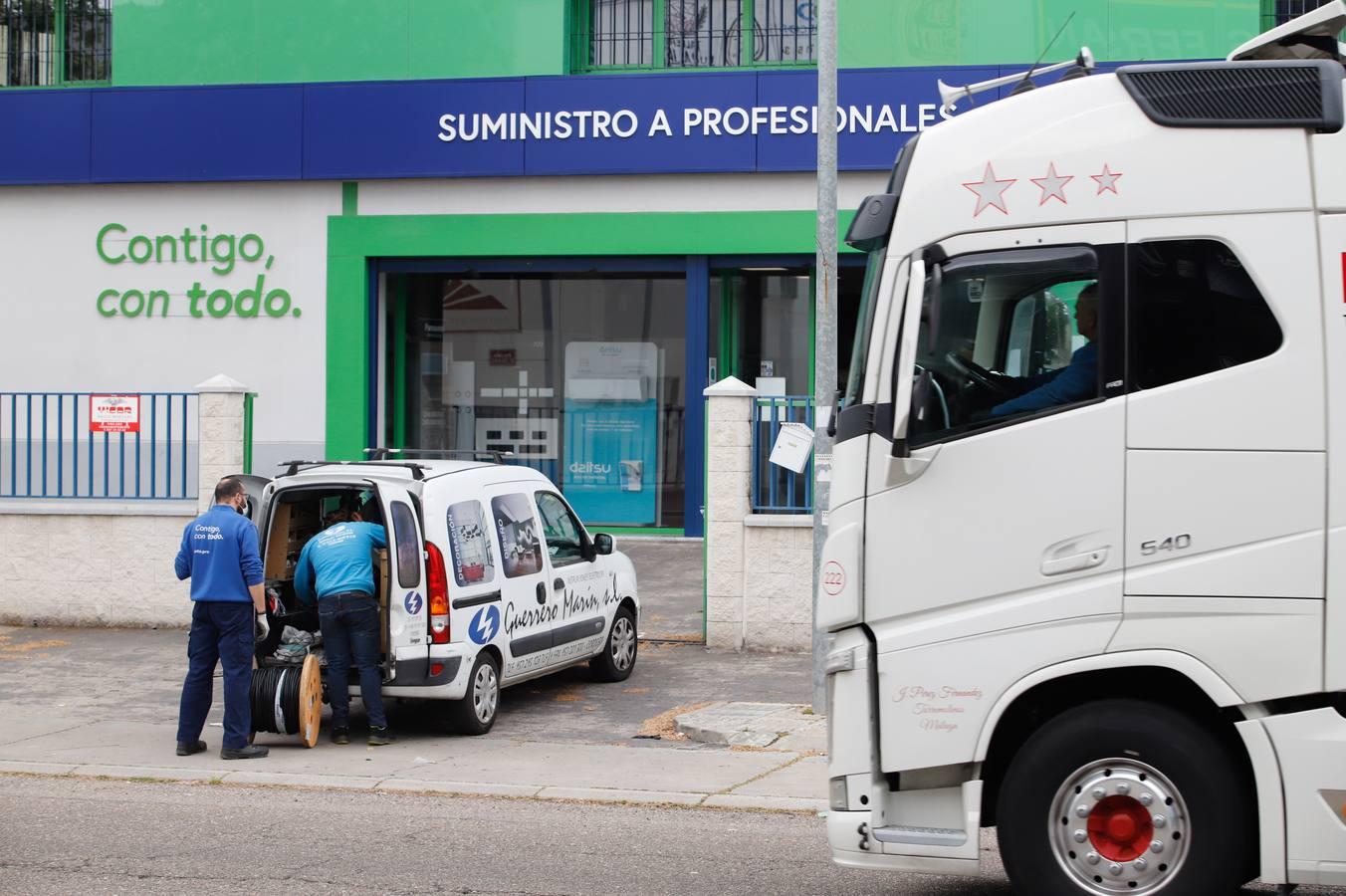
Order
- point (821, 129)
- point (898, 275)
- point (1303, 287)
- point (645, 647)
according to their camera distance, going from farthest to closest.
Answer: point (645, 647) → point (821, 129) → point (898, 275) → point (1303, 287)

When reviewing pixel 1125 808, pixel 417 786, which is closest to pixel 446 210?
pixel 417 786

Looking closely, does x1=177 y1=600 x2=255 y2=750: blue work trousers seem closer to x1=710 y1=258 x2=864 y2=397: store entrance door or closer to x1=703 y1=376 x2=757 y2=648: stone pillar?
x1=703 y1=376 x2=757 y2=648: stone pillar

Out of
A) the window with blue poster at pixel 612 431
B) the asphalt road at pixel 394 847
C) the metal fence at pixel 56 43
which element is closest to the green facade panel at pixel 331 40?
the metal fence at pixel 56 43

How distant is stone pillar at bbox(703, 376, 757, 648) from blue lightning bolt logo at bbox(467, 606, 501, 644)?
3473mm

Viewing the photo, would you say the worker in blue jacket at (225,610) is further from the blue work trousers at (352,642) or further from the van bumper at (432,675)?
the van bumper at (432,675)

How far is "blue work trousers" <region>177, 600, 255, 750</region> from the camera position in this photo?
9.74 metres

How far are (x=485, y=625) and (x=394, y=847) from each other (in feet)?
10.5

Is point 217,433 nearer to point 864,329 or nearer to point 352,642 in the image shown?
point 352,642

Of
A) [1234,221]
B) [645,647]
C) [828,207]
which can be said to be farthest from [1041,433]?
[645,647]

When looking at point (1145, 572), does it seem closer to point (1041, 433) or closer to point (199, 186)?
point (1041, 433)

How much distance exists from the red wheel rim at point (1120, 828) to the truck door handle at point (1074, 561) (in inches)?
32.6

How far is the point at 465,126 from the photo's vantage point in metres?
18.7

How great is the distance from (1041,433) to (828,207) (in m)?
5.52

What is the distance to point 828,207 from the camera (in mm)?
10969
